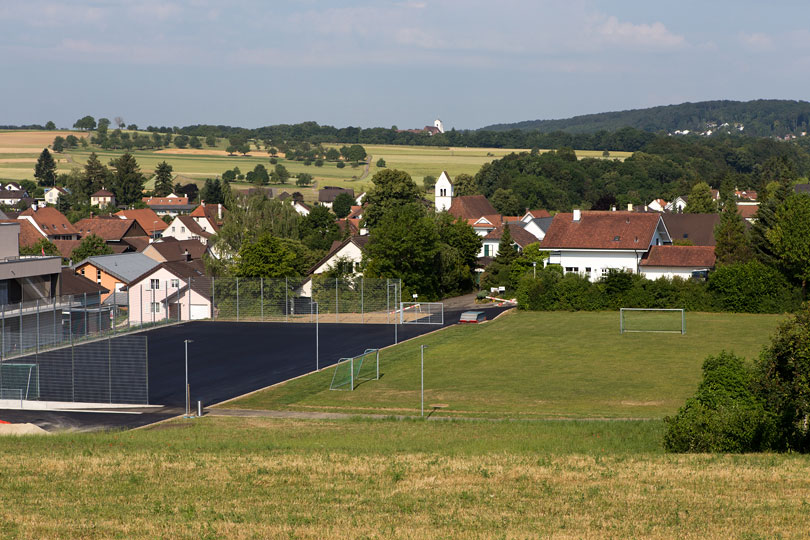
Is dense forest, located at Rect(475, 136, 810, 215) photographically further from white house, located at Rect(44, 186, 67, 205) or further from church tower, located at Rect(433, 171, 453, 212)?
white house, located at Rect(44, 186, 67, 205)

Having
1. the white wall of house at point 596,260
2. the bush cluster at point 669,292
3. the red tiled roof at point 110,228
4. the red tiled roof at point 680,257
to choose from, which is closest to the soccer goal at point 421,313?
the bush cluster at point 669,292

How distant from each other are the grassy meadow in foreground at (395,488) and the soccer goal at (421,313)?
3325 cm

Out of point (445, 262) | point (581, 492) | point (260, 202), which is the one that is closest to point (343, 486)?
point (581, 492)

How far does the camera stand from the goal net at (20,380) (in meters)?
35.1

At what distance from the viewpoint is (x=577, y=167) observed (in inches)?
7170

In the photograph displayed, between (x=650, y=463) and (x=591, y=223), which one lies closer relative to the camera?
(x=650, y=463)

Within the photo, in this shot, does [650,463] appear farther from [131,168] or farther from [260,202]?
[131,168]

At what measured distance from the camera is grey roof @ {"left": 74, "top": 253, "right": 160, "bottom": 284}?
73031mm

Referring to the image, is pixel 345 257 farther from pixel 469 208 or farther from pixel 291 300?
pixel 469 208

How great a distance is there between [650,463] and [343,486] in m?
7.30

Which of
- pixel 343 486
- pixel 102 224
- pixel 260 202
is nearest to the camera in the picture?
pixel 343 486

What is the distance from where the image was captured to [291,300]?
62.1 meters

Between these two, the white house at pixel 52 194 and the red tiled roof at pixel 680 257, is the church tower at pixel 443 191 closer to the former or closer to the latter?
the red tiled roof at pixel 680 257

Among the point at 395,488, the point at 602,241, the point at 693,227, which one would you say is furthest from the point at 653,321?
the point at 693,227
